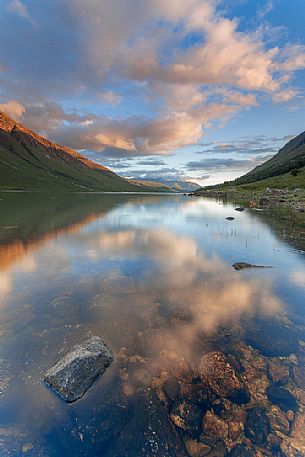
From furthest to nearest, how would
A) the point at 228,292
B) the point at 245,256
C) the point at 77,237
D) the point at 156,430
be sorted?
the point at 77,237
the point at 245,256
the point at 228,292
the point at 156,430

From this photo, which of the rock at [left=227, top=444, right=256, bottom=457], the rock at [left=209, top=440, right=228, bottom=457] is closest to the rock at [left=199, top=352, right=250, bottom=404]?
the rock at [left=227, top=444, right=256, bottom=457]

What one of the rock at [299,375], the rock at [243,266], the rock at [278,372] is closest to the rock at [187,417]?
the rock at [278,372]

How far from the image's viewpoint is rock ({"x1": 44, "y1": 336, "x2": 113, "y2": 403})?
781cm

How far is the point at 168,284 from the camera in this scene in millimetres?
16469

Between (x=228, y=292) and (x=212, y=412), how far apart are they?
851cm

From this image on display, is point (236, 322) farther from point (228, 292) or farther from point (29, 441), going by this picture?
point (29, 441)

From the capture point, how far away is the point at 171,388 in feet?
26.8

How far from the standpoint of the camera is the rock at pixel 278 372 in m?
8.59

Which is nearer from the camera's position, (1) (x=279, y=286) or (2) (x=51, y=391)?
(2) (x=51, y=391)

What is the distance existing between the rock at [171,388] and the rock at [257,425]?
2062mm

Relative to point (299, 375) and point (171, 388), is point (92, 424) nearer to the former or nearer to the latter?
point (171, 388)

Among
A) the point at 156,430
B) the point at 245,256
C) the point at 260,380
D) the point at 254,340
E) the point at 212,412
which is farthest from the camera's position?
the point at 245,256

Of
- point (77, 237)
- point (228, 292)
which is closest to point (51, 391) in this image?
point (228, 292)

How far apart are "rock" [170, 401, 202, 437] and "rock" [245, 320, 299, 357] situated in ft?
12.7
